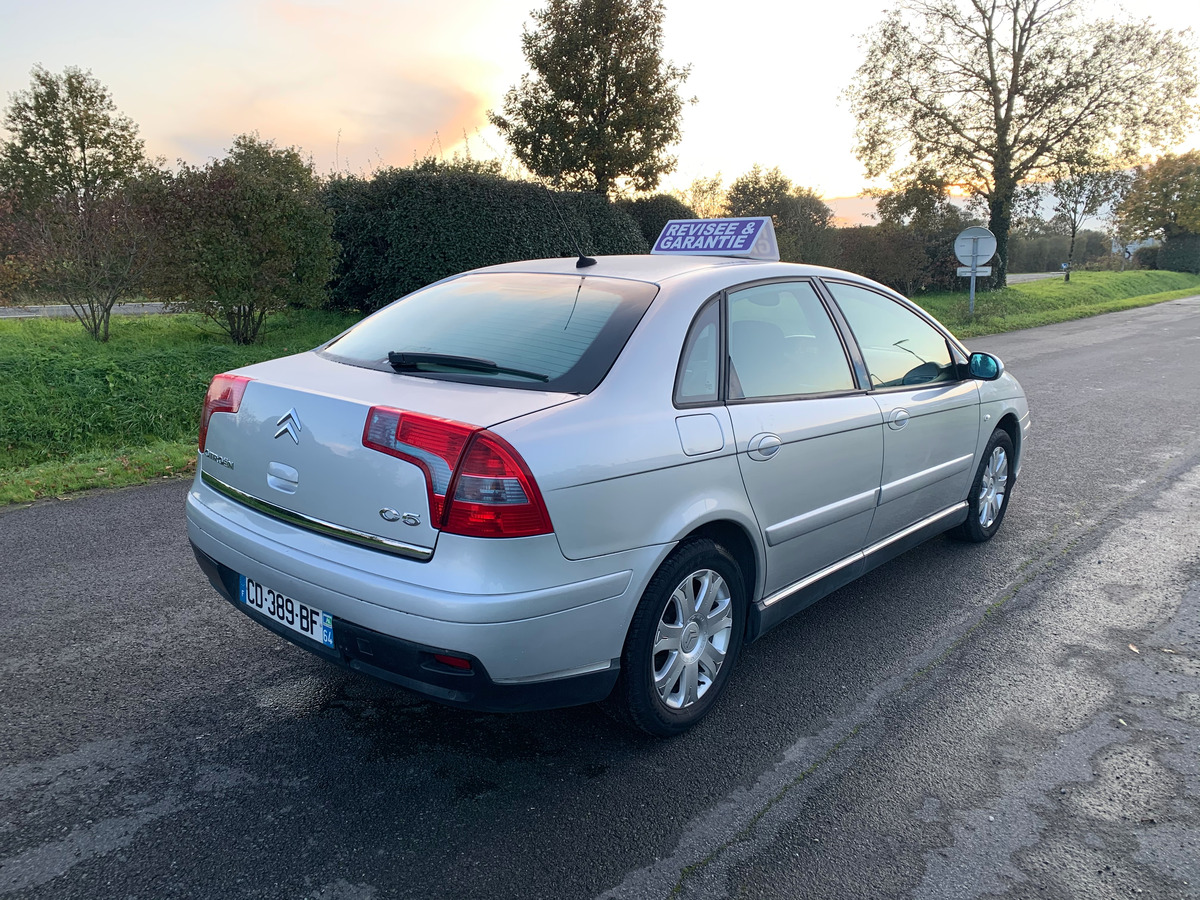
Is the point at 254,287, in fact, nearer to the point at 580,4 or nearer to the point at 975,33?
the point at 580,4

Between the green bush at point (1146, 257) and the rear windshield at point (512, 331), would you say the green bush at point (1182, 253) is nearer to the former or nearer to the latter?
the green bush at point (1146, 257)

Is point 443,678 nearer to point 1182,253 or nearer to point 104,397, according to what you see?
point 104,397

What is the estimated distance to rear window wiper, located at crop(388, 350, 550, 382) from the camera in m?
2.79

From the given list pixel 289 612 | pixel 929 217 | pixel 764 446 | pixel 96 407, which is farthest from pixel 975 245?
pixel 289 612

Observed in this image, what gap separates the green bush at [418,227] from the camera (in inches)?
562

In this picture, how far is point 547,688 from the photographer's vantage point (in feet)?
8.23

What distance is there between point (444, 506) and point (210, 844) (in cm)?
116

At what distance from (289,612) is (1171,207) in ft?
206

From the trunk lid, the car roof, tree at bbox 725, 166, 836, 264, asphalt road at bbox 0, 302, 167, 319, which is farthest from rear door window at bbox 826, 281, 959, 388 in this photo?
tree at bbox 725, 166, 836, 264

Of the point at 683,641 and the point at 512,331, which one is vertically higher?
the point at 512,331

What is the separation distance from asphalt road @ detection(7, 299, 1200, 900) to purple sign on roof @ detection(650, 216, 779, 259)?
1.80m

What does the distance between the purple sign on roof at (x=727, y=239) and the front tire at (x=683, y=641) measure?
165 cm

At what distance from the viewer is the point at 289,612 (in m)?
2.73

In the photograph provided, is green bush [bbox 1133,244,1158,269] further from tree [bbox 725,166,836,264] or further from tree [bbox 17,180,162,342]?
tree [bbox 17,180,162,342]
